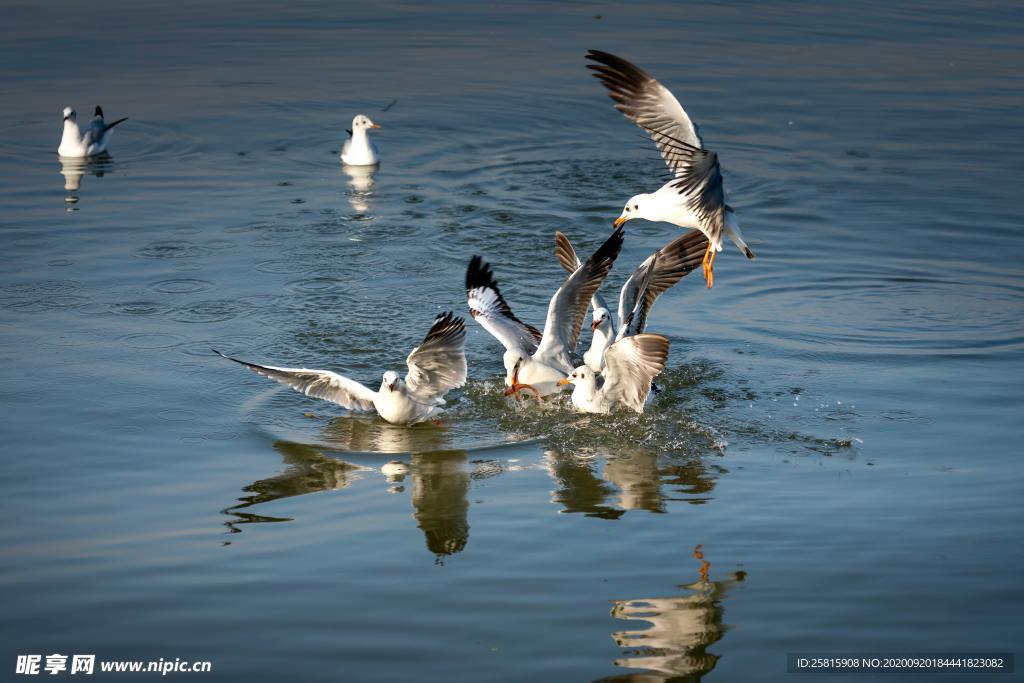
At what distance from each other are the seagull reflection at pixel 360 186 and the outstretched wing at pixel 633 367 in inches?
232

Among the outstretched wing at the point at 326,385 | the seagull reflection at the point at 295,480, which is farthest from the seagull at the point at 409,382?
the seagull reflection at the point at 295,480

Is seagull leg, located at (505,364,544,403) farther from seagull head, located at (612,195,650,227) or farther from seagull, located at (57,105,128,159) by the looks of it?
seagull, located at (57,105,128,159)

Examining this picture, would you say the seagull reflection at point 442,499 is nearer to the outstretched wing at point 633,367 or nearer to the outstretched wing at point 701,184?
the outstretched wing at point 633,367

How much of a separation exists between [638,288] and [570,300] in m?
0.54

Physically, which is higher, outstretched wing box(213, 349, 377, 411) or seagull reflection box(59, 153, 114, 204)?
seagull reflection box(59, 153, 114, 204)

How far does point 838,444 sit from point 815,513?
1315 mm

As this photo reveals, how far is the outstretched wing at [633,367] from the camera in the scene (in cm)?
847

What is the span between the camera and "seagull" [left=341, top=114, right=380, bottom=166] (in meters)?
15.9

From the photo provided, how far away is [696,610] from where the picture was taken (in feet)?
19.4

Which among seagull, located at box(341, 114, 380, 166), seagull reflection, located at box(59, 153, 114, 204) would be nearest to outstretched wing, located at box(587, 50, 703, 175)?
seagull, located at box(341, 114, 380, 166)

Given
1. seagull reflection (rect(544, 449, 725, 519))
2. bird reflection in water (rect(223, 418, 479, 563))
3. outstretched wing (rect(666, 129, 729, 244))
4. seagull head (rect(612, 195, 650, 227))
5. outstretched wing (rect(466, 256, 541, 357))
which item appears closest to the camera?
bird reflection in water (rect(223, 418, 479, 563))

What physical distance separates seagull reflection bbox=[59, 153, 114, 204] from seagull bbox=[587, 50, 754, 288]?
8.49 meters

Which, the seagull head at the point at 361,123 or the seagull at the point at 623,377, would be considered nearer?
the seagull at the point at 623,377

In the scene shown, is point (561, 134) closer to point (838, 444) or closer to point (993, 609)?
point (838, 444)
